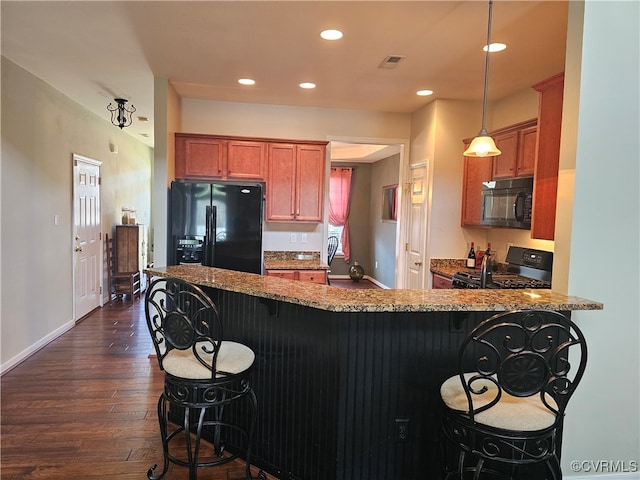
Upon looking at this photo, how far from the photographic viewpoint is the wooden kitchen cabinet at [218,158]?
4.63m

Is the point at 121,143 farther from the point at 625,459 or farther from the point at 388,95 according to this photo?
the point at 625,459

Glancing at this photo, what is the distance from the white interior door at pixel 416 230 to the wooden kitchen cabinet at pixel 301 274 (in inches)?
43.0

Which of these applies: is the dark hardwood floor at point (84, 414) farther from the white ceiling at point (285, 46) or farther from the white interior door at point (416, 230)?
the white interior door at point (416, 230)

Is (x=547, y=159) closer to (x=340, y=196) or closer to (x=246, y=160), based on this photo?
(x=246, y=160)

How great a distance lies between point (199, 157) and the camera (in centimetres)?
467

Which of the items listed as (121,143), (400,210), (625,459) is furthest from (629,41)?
(121,143)

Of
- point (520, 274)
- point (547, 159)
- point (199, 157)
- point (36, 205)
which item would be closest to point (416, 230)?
point (520, 274)

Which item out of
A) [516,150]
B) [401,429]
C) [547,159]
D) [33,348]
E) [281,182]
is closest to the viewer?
[401,429]

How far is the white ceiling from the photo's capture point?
2.63 meters

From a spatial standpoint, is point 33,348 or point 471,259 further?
point 471,259

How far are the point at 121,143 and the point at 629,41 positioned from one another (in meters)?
6.90

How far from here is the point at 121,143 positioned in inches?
278

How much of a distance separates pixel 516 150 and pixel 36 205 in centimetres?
450

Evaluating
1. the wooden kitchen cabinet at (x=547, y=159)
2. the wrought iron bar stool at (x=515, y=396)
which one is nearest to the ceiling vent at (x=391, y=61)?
the wooden kitchen cabinet at (x=547, y=159)
